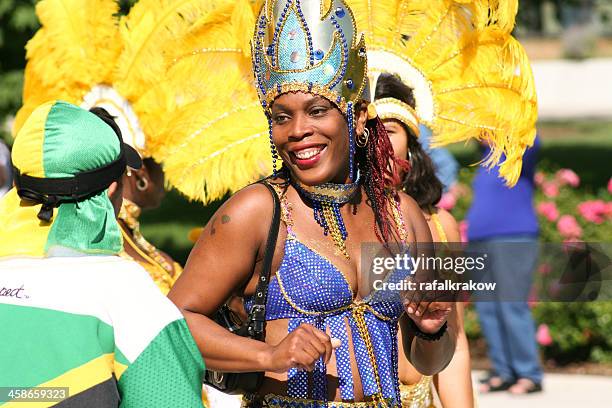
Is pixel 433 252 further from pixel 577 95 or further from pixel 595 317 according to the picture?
pixel 577 95

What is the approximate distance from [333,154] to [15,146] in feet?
3.27

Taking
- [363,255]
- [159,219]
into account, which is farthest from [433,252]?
[159,219]

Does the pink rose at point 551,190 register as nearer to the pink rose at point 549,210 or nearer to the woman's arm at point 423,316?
the pink rose at point 549,210

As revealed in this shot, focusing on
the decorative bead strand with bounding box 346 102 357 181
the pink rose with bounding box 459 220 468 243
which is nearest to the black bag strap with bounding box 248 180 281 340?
the decorative bead strand with bounding box 346 102 357 181

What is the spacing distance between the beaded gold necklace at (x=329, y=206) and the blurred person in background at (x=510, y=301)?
15.4 feet

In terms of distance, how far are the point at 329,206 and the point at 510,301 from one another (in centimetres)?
506

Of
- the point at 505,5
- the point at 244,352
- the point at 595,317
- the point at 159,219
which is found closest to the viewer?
the point at 244,352

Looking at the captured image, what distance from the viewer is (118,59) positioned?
5.29m

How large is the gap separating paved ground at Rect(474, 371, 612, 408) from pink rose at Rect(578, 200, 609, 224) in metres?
1.35

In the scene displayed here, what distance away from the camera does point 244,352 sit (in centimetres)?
318

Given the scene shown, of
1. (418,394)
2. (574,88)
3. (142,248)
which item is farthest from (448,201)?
(574,88)

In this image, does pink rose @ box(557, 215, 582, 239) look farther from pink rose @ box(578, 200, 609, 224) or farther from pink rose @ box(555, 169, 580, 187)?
pink rose @ box(555, 169, 580, 187)

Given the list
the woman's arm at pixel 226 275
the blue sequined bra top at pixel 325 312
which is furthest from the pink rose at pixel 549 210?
the woman's arm at pixel 226 275

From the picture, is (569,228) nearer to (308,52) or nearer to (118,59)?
(118,59)
